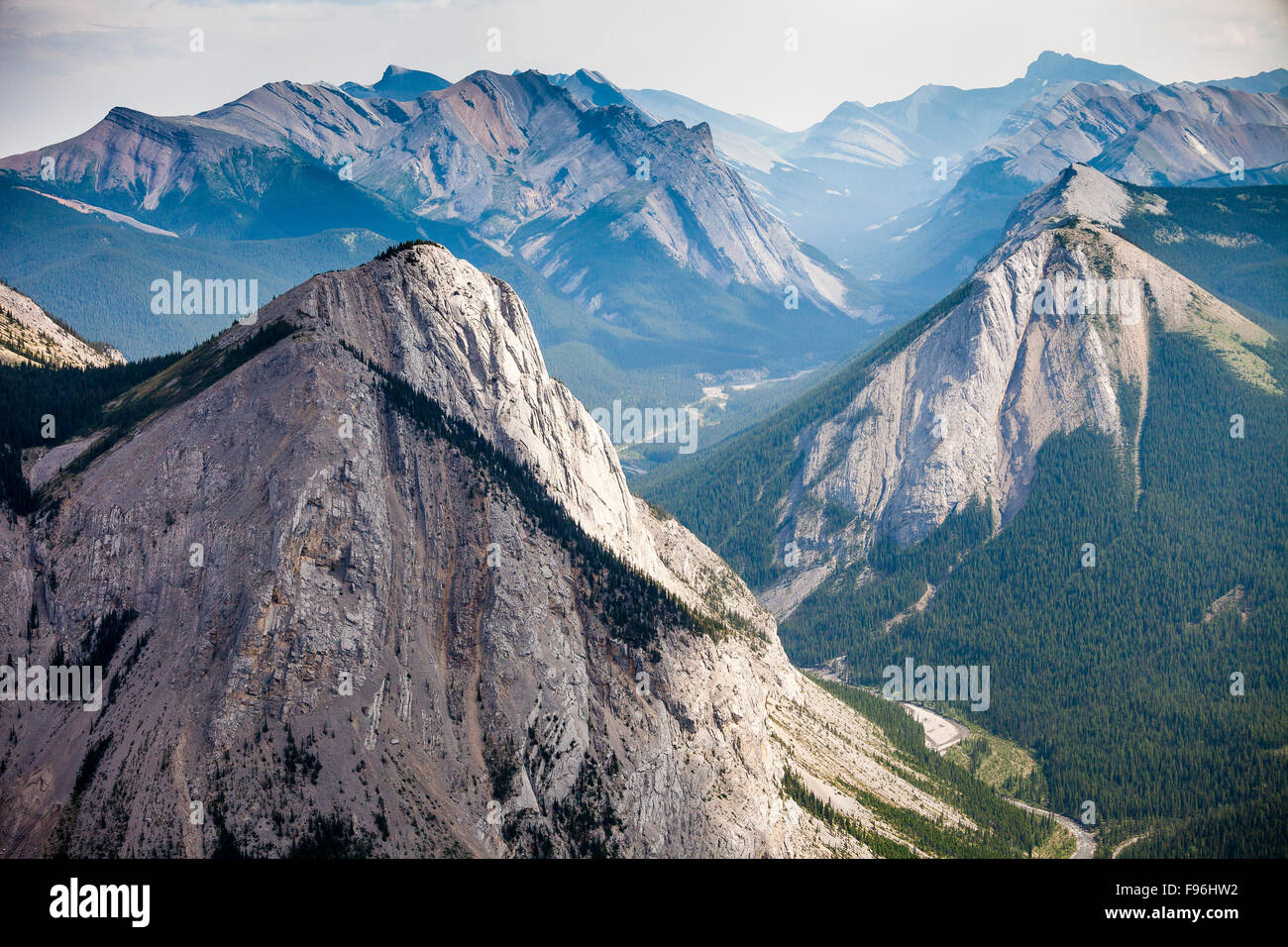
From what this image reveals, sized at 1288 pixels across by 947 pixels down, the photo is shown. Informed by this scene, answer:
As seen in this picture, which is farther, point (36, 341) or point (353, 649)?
point (36, 341)

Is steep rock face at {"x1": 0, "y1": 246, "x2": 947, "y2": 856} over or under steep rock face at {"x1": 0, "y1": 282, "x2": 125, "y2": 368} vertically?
under

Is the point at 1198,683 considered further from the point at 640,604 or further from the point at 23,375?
the point at 23,375

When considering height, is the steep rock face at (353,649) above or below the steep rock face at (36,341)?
below

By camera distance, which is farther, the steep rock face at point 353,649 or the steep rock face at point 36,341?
the steep rock face at point 36,341

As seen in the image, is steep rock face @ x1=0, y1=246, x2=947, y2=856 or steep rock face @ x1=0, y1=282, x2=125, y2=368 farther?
steep rock face @ x1=0, y1=282, x2=125, y2=368

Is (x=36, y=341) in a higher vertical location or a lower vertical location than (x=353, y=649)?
higher
